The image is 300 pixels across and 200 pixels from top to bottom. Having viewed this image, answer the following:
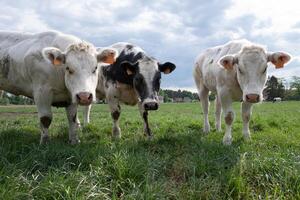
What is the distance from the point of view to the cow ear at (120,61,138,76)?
9164 mm

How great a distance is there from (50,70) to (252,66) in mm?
4380

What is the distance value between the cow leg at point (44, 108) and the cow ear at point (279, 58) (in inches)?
199

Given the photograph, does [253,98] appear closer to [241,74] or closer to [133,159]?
[241,74]

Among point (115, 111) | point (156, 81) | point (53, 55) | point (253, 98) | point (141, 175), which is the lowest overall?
point (141, 175)

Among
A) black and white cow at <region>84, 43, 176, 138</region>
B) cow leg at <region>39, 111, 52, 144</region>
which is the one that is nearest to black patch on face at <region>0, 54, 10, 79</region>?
cow leg at <region>39, 111, 52, 144</region>

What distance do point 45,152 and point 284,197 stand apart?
3.55 metres

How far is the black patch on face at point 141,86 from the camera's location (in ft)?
28.9

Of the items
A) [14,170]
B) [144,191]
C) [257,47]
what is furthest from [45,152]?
[257,47]

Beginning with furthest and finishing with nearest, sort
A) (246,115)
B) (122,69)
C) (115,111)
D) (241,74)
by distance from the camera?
(115,111) → (122,69) → (246,115) → (241,74)

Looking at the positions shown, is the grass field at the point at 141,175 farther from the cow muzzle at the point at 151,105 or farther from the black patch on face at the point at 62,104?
the black patch on face at the point at 62,104

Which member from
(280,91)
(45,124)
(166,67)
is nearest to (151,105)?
(166,67)

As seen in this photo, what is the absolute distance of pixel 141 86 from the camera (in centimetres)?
897

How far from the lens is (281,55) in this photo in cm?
839

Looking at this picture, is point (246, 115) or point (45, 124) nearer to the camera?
point (45, 124)
